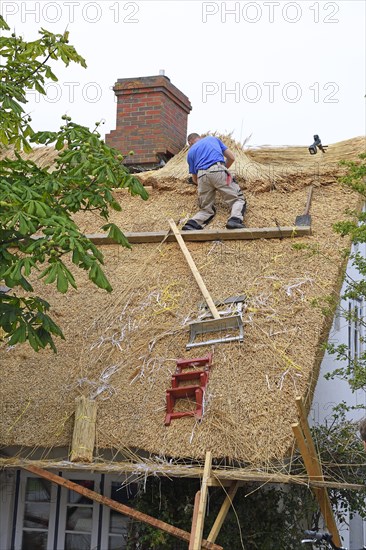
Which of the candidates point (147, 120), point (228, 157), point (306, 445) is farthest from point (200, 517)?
point (147, 120)

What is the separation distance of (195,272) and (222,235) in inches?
36.9

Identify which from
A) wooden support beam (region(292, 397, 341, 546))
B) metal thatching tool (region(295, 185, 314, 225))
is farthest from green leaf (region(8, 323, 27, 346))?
metal thatching tool (region(295, 185, 314, 225))

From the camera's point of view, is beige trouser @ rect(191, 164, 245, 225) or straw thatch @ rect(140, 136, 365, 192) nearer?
beige trouser @ rect(191, 164, 245, 225)

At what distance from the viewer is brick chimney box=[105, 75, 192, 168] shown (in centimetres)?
1366

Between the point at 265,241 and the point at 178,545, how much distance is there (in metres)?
3.87

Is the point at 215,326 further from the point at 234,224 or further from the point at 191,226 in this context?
the point at 191,226

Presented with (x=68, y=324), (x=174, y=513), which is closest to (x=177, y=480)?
(x=174, y=513)

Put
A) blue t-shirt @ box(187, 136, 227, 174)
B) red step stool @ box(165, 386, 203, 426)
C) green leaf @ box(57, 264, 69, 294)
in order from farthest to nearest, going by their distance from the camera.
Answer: blue t-shirt @ box(187, 136, 227, 174) → red step stool @ box(165, 386, 203, 426) → green leaf @ box(57, 264, 69, 294)

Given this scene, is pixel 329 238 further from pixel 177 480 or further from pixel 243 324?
pixel 177 480

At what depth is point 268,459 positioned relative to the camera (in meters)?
7.55

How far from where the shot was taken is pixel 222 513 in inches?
291

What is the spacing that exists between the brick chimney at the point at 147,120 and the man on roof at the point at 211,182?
2.35 m

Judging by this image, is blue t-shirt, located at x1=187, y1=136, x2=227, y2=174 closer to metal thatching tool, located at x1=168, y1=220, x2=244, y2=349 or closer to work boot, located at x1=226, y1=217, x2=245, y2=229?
work boot, located at x1=226, y1=217, x2=245, y2=229

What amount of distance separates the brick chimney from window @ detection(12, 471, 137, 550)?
19.0 feet
